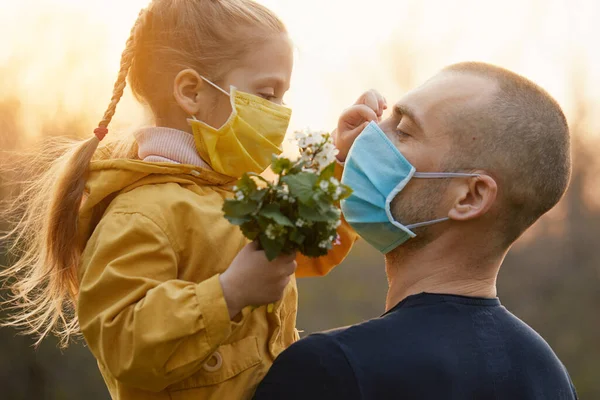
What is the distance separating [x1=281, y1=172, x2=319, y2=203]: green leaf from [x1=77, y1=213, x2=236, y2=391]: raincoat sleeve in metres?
0.45

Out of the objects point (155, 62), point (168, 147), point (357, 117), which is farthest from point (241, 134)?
point (357, 117)

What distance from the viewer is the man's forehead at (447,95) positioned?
3.43 m

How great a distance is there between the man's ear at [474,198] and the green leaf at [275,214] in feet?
3.06

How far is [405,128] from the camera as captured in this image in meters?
3.54

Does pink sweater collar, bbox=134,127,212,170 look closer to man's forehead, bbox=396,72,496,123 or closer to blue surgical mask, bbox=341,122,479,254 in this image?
blue surgical mask, bbox=341,122,479,254

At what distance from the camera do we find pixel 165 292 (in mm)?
2902

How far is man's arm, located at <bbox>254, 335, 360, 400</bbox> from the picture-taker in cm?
297

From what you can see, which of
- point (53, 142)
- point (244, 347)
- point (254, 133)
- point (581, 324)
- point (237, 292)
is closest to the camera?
point (237, 292)

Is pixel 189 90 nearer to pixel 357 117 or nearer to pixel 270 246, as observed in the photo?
pixel 357 117

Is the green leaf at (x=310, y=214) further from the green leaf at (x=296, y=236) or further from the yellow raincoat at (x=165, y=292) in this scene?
the yellow raincoat at (x=165, y=292)

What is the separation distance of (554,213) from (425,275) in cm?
2227

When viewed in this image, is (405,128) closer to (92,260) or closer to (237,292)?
(237,292)

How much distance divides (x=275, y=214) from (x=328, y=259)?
140cm

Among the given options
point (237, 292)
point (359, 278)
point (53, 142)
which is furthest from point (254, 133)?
point (359, 278)
